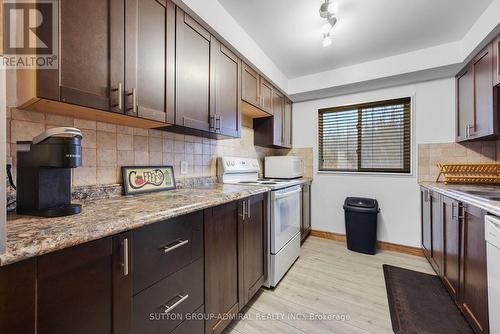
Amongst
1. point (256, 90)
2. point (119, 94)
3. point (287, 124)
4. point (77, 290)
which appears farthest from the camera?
point (287, 124)

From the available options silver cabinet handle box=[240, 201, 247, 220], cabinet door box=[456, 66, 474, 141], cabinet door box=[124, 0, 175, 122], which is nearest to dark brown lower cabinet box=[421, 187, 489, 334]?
cabinet door box=[456, 66, 474, 141]

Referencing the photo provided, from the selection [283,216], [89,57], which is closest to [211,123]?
[89,57]

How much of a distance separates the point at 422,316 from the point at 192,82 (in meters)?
2.41

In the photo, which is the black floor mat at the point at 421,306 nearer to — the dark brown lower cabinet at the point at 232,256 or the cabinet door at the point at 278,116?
the dark brown lower cabinet at the point at 232,256

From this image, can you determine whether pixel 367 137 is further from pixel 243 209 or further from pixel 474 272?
pixel 243 209

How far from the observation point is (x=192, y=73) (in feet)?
5.00

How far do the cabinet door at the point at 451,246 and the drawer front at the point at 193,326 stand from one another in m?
1.80

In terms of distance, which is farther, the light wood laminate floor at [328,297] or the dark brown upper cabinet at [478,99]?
the dark brown upper cabinet at [478,99]

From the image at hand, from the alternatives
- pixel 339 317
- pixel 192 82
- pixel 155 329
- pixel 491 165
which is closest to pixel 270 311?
pixel 339 317

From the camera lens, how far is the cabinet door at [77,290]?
1.89ft

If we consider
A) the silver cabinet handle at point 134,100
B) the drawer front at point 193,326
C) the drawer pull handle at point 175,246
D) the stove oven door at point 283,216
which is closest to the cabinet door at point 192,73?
the silver cabinet handle at point 134,100

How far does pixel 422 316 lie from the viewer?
1540mm

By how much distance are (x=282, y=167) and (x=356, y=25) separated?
1.72m

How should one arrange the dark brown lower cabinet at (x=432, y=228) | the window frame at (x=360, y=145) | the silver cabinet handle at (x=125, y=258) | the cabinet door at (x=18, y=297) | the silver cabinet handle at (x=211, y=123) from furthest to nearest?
the window frame at (x=360, y=145), the dark brown lower cabinet at (x=432, y=228), the silver cabinet handle at (x=211, y=123), the silver cabinet handle at (x=125, y=258), the cabinet door at (x=18, y=297)
